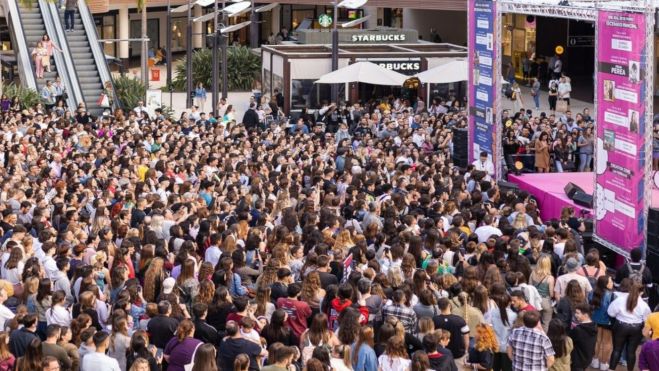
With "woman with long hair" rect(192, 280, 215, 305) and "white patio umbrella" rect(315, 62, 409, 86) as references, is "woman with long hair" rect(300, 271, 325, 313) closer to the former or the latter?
"woman with long hair" rect(192, 280, 215, 305)

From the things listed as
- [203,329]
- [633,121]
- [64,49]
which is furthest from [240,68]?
[203,329]

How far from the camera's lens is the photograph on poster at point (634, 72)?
1880 cm

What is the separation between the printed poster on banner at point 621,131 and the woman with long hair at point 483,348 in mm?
6844

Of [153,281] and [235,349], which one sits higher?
[153,281]

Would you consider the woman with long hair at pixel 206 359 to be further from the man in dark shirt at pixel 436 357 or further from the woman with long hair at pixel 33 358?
the man in dark shirt at pixel 436 357

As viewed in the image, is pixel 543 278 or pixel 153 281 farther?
pixel 543 278

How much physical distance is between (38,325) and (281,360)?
3360 millimetres

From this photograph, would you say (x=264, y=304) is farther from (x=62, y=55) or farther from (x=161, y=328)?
(x=62, y=55)

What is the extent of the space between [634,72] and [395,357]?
9.08 metres

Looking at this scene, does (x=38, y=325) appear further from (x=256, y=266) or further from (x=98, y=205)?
(x=98, y=205)

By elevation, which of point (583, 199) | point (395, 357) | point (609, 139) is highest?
point (609, 139)

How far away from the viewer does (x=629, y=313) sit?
14.0 m

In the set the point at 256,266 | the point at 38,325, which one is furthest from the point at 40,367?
the point at 256,266

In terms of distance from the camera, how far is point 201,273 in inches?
544
